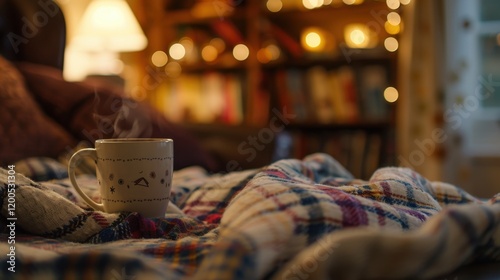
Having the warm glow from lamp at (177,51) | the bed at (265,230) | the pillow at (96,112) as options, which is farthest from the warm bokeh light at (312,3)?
the bed at (265,230)

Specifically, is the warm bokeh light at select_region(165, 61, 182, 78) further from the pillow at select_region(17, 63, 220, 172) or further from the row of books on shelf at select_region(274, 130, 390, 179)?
the pillow at select_region(17, 63, 220, 172)

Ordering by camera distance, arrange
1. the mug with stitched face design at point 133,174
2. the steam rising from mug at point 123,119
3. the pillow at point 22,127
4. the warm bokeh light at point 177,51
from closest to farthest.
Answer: the mug with stitched face design at point 133,174
the pillow at point 22,127
the steam rising from mug at point 123,119
the warm bokeh light at point 177,51

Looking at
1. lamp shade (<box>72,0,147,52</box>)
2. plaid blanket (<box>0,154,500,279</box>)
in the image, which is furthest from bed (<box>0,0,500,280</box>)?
lamp shade (<box>72,0,147,52</box>)

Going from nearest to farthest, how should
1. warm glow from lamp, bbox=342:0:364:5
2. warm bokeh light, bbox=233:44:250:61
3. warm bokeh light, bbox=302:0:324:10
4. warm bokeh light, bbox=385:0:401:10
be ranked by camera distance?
warm bokeh light, bbox=385:0:401:10
warm glow from lamp, bbox=342:0:364:5
warm bokeh light, bbox=302:0:324:10
warm bokeh light, bbox=233:44:250:61

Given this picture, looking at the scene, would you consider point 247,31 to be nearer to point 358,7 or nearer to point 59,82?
point 358,7

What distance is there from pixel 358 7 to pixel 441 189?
6.81 feet

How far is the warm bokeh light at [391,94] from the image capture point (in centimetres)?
261

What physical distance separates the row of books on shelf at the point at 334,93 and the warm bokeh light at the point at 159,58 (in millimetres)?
752

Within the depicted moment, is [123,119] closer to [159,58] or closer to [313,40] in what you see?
[313,40]

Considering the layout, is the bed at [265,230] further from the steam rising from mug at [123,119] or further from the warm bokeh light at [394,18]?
the warm bokeh light at [394,18]

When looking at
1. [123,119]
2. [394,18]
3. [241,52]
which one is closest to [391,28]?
[394,18]

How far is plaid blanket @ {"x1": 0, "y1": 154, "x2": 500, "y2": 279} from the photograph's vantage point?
38cm

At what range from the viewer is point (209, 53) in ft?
10.5

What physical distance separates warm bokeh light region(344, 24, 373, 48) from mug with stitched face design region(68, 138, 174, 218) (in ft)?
7.20
